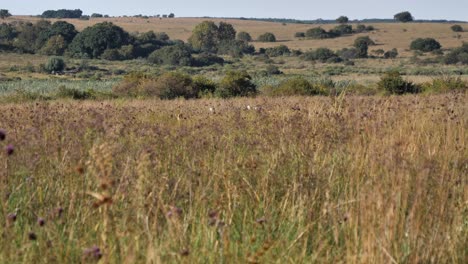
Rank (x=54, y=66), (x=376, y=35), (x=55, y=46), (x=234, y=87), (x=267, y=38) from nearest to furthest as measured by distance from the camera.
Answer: (x=234, y=87)
(x=54, y=66)
(x=55, y=46)
(x=267, y=38)
(x=376, y=35)

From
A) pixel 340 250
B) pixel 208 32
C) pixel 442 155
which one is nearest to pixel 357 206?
pixel 340 250

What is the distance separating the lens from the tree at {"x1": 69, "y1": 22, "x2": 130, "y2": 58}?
191 ft

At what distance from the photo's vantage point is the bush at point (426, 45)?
215 ft

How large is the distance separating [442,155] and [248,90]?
17.4m

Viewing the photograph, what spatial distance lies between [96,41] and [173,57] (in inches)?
329

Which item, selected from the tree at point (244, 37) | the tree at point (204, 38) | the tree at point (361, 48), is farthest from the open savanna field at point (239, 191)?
the tree at point (244, 37)

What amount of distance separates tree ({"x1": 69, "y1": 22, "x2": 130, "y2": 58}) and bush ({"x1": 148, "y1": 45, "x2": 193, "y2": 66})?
18.7 feet

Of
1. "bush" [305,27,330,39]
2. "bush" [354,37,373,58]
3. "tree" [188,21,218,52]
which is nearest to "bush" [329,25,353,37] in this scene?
"bush" [305,27,330,39]

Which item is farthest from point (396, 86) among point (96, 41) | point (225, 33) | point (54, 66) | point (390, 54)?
point (225, 33)

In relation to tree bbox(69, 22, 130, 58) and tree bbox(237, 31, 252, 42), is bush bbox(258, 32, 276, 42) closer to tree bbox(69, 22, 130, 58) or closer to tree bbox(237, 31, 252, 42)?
tree bbox(237, 31, 252, 42)

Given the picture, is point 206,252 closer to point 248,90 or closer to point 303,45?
point 248,90

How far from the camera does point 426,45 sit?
66.2 m

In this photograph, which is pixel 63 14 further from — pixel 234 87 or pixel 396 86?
pixel 396 86

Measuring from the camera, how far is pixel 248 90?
22.1 metres
